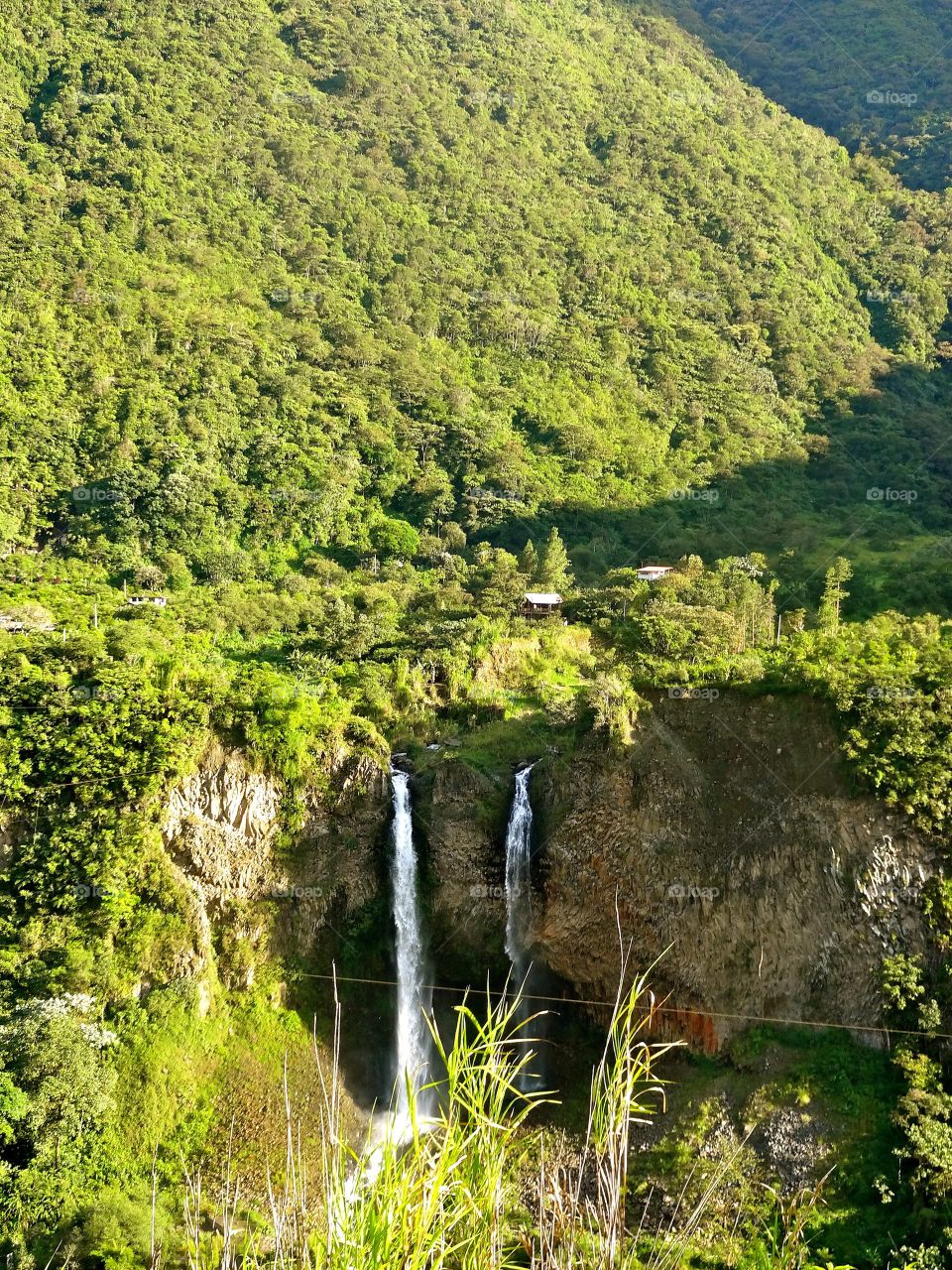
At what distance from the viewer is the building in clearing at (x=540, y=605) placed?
4081cm

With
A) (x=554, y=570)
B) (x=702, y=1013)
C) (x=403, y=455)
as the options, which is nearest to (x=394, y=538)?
(x=403, y=455)

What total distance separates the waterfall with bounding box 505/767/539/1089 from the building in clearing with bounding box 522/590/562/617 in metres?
13.2

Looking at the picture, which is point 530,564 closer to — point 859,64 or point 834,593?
point 834,593

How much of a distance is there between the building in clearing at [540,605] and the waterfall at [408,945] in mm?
13245

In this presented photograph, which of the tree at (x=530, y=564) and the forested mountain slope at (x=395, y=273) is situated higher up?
the forested mountain slope at (x=395, y=273)

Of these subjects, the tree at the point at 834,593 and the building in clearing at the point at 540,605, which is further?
the building in clearing at the point at 540,605

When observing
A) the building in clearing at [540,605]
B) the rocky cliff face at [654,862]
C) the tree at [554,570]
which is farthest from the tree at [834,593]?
the tree at [554,570]

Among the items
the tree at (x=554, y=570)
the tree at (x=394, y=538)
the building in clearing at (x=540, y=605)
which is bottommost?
the building in clearing at (x=540, y=605)

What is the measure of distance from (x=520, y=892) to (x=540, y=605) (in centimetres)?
1494

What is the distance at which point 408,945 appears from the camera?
93.8 ft

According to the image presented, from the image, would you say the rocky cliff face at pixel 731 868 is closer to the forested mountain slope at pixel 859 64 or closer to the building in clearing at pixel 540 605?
the building in clearing at pixel 540 605

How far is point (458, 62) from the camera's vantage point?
3509 inches

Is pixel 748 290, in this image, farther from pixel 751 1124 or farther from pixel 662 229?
pixel 751 1124

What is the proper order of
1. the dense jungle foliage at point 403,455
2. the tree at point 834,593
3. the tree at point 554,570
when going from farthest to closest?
1. the tree at point 554,570
2. the tree at point 834,593
3. the dense jungle foliage at point 403,455
